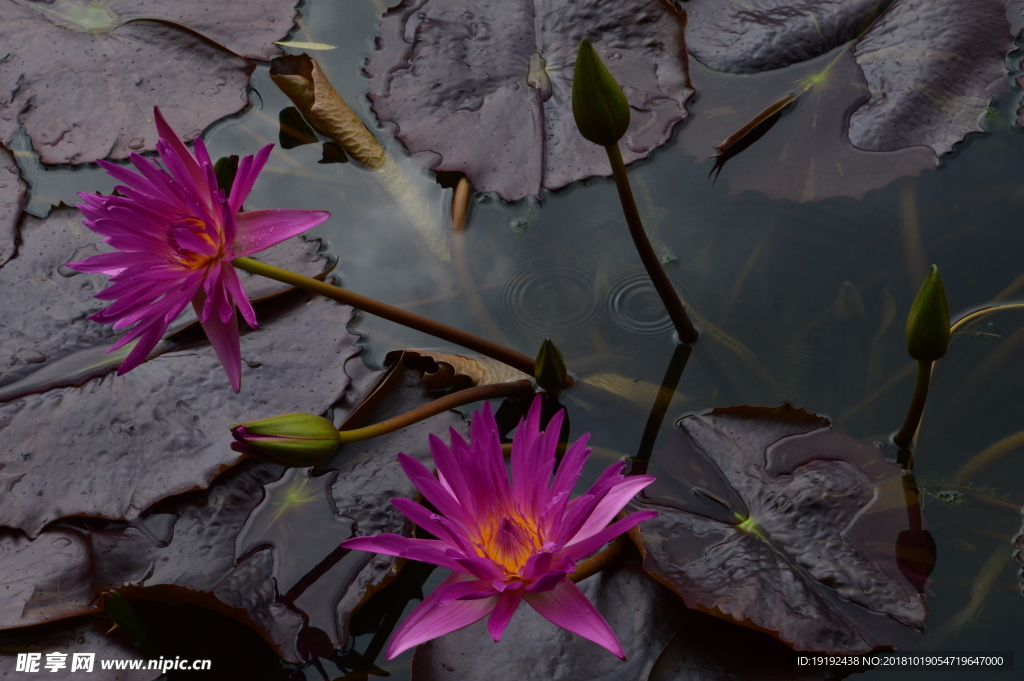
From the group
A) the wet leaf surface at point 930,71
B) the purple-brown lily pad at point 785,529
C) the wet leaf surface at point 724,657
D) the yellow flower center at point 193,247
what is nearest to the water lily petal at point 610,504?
the purple-brown lily pad at point 785,529

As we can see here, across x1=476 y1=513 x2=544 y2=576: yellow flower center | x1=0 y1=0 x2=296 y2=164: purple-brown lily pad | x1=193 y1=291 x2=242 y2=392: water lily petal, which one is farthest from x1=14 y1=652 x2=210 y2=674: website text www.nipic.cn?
x1=0 y1=0 x2=296 y2=164: purple-brown lily pad

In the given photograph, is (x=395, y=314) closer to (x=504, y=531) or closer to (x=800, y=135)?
(x=504, y=531)

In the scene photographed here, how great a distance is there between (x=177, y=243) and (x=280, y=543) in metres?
0.76

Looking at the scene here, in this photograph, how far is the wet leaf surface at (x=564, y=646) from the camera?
1.52m

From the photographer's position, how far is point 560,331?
2.17 meters

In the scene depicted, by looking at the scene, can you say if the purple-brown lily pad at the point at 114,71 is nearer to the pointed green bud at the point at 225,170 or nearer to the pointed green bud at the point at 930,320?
the pointed green bud at the point at 225,170

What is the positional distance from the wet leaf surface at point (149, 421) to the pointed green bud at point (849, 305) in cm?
139

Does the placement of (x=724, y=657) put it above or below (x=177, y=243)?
below

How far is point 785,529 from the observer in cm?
159

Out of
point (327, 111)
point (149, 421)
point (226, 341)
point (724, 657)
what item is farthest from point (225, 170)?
point (724, 657)

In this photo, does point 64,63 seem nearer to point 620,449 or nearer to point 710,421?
point 620,449

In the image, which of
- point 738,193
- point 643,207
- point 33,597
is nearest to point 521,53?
point 643,207

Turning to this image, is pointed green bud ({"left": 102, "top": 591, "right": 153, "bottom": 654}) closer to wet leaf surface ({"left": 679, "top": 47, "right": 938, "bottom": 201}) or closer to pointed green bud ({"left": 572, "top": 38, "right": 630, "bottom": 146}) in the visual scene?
pointed green bud ({"left": 572, "top": 38, "right": 630, "bottom": 146})

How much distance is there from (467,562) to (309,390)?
0.92 meters
